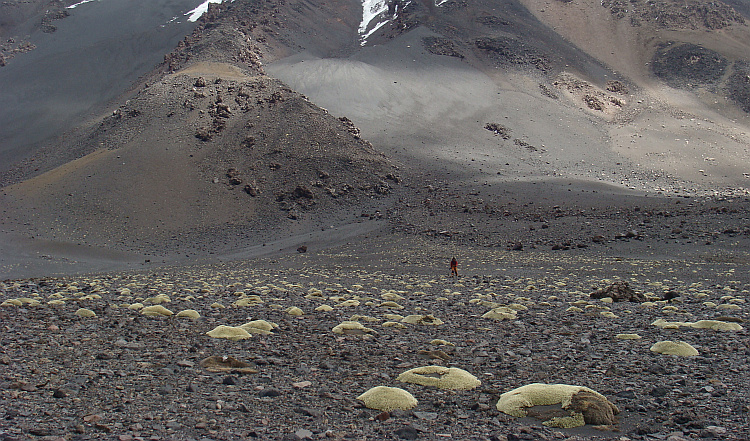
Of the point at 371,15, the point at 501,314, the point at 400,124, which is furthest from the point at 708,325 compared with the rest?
the point at 371,15

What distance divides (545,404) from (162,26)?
86.7 m

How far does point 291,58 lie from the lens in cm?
6644

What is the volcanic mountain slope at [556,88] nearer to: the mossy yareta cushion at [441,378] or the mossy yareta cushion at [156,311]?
the mossy yareta cushion at [156,311]

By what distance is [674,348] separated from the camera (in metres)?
7.63

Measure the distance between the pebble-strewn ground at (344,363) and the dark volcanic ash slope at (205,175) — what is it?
17.8 m

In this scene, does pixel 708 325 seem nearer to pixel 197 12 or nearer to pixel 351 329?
pixel 351 329

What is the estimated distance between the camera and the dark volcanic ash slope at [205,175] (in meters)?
31.9

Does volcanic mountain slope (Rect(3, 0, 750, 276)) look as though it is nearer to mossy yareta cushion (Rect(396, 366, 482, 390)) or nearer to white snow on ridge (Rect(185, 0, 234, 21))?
white snow on ridge (Rect(185, 0, 234, 21))

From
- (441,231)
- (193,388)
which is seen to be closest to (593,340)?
(193,388)

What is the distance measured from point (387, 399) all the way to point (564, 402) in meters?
1.71

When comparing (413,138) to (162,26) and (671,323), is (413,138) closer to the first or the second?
(671,323)

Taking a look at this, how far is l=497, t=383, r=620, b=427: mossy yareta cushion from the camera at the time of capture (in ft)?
16.9

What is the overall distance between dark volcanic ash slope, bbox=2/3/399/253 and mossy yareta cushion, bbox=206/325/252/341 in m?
22.1

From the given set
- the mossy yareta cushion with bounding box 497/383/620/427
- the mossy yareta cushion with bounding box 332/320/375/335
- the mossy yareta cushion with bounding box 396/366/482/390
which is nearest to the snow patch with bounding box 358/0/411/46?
the mossy yareta cushion with bounding box 332/320/375/335
